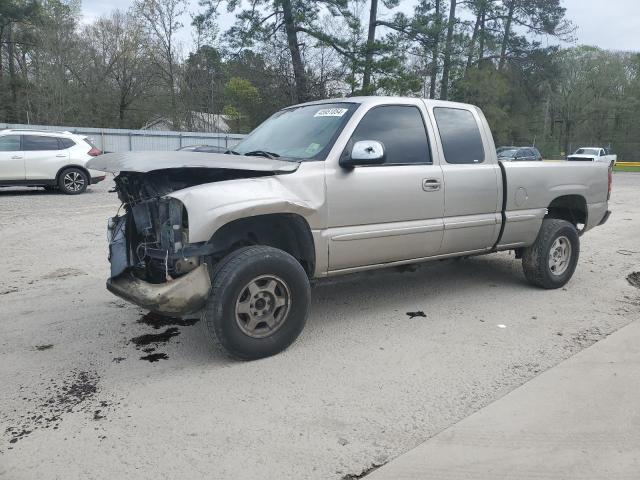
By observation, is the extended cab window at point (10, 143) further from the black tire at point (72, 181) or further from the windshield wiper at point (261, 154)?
the windshield wiper at point (261, 154)

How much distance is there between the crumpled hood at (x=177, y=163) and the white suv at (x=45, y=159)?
32.7 ft

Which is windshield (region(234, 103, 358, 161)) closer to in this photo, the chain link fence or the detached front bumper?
the detached front bumper

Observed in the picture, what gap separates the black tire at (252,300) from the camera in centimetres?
359

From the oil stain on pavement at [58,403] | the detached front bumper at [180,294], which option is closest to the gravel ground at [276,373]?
the oil stain on pavement at [58,403]

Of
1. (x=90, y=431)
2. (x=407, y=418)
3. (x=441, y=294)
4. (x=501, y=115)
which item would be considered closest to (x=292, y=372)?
(x=407, y=418)

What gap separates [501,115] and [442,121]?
42.2 meters

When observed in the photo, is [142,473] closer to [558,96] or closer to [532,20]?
[532,20]

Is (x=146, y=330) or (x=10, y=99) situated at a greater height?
(x=10, y=99)

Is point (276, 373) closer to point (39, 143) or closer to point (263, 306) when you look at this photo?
point (263, 306)

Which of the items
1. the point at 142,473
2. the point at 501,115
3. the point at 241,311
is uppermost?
the point at 501,115

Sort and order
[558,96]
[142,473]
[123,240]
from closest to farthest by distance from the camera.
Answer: [142,473], [123,240], [558,96]

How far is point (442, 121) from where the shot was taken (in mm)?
A: 5000

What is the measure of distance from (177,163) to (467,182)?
272 centimetres

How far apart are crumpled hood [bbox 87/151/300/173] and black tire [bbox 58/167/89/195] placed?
429 inches
